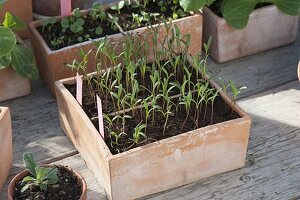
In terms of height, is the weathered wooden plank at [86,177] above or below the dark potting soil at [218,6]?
below

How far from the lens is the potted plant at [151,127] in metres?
1.62

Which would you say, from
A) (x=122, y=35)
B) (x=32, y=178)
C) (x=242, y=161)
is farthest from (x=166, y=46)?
(x=32, y=178)

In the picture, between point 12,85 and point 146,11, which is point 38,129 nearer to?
point 12,85

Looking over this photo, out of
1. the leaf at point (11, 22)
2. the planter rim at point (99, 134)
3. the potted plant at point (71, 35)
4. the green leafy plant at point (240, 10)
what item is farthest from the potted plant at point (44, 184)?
the green leafy plant at point (240, 10)

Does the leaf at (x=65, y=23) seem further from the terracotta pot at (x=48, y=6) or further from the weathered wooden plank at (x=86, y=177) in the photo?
the weathered wooden plank at (x=86, y=177)

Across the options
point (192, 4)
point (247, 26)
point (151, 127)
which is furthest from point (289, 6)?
point (151, 127)

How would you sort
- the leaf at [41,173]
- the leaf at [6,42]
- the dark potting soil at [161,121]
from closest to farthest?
the leaf at [41,173] → the dark potting soil at [161,121] → the leaf at [6,42]

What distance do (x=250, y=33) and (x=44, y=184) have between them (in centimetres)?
98

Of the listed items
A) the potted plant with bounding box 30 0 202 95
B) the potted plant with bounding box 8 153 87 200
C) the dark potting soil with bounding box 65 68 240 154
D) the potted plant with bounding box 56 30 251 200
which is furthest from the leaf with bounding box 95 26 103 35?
the potted plant with bounding box 8 153 87 200

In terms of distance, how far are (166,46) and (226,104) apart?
39 cm

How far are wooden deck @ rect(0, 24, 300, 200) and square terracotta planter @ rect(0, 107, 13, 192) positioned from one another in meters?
0.04

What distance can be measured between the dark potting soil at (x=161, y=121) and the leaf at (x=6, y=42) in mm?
247

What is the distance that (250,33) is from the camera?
2.19 meters

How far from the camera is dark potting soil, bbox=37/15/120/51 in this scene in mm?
2021
